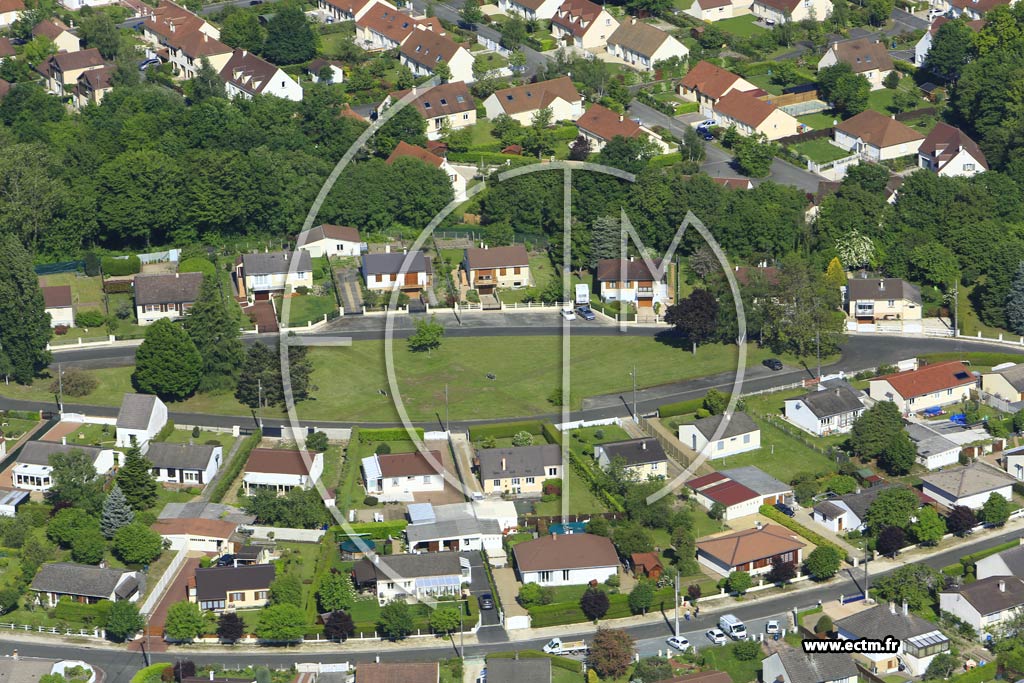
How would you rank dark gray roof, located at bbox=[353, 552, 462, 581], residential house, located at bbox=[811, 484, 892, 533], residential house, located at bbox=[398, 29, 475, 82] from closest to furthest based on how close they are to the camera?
dark gray roof, located at bbox=[353, 552, 462, 581] < residential house, located at bbox=[811, 484, 892, 533] < residential house, located at bbox=[398, 29, 475, 82]

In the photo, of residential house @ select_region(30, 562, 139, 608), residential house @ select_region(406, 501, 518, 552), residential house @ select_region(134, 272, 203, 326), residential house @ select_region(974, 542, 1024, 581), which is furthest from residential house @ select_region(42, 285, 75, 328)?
residential house @ select_region(974, 542, 1024, 581)

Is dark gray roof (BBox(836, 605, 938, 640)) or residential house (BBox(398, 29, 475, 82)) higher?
residential house (BBox(398, 29, 475, 82))

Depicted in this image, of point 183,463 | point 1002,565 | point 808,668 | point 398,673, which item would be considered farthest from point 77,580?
point 1002,565

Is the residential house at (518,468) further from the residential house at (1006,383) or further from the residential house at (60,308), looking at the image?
the residential house at (60,308)

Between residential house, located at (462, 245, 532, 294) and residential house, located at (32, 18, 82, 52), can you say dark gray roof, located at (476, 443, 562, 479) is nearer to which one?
residential house, located at (462, 245, 532, 294)

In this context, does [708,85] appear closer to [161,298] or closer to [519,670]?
[161,298]

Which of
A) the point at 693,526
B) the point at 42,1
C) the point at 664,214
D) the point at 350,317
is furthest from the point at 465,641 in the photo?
the point at 42,1
